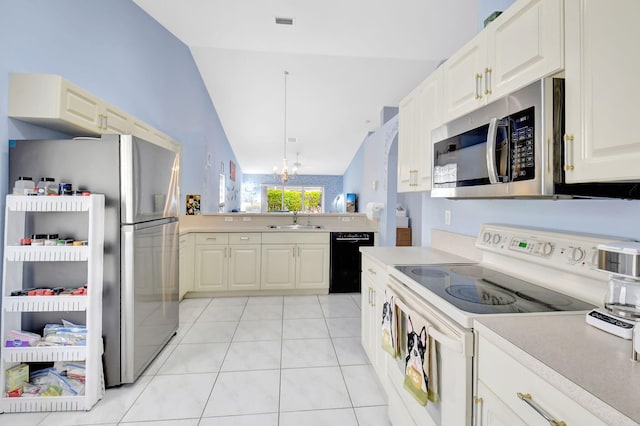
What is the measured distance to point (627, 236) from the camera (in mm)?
991

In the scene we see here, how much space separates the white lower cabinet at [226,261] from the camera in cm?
376

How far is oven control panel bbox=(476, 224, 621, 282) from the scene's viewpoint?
1060mm

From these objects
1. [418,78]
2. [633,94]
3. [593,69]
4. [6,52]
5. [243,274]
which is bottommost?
[243,274]

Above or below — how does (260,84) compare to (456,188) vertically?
above

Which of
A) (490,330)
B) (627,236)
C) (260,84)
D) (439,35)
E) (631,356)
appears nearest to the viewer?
→ (631,356)

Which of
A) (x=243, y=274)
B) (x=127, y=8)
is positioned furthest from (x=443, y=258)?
(x=127, y=8)

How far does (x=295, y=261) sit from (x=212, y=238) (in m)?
1.11

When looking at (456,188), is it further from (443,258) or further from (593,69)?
(593,69)

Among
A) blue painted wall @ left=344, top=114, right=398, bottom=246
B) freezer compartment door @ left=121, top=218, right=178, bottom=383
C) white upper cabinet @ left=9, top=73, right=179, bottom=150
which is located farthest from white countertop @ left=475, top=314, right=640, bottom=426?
blue painted wall @ left=344, top=114, right=398, bottom=246

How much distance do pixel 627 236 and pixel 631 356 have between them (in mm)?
504

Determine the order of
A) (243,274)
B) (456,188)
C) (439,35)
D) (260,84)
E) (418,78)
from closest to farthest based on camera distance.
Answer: (456,188) → (439,35) → (243,274) → (418,78) → (260,84)

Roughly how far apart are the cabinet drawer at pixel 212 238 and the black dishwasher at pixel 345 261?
55.7 inches

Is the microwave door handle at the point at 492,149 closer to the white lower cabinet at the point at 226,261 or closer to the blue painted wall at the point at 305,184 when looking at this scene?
the white lower cabinet at the point at 226,261

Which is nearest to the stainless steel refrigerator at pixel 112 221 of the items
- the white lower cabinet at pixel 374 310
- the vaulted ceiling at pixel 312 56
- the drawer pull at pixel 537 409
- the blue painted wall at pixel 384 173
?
the white lower cabinet at pixel 374 310
